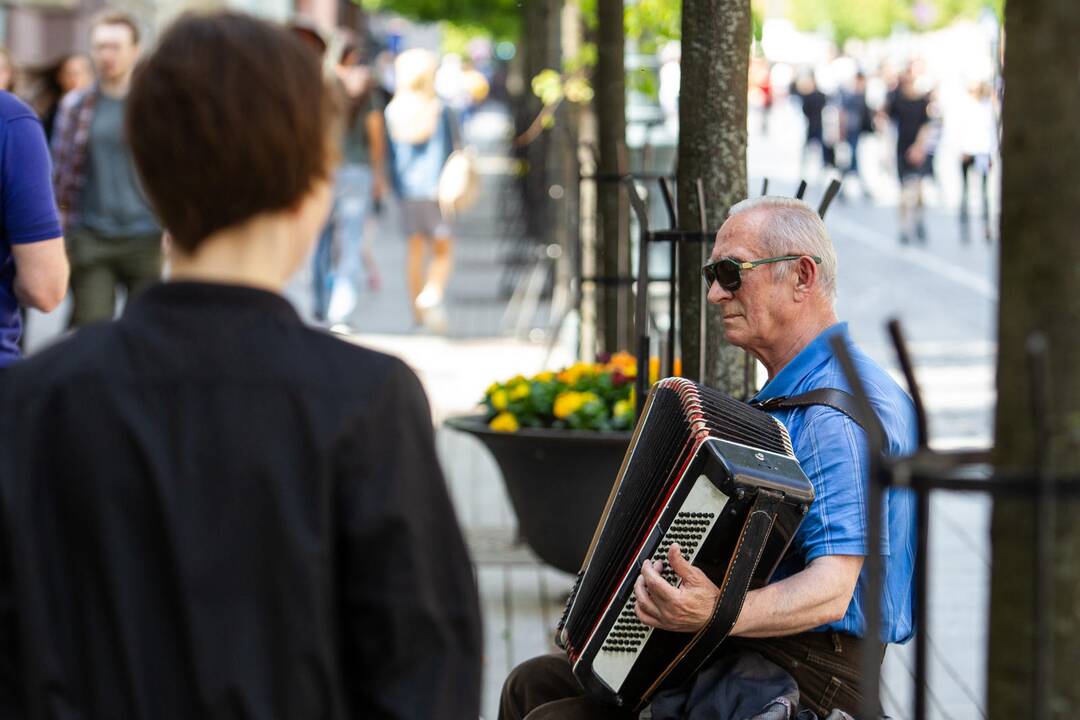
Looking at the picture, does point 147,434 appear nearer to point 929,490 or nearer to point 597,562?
point 929,490

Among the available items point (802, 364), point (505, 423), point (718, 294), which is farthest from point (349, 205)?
point (802, 364)

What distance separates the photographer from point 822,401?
3.07 metres

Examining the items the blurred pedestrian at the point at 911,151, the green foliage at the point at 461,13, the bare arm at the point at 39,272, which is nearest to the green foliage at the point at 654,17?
the bare arm at the point at 39,272

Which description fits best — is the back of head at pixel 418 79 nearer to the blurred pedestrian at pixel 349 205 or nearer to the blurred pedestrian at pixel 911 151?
the blurred pedestrian at pixel 349 205

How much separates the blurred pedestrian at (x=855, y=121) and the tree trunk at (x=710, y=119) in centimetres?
2251

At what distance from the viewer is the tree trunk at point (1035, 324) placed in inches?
70.3

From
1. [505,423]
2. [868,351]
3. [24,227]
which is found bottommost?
[868,351]

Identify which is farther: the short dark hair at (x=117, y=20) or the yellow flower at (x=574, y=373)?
the short dark hair at (x=117, y=20)

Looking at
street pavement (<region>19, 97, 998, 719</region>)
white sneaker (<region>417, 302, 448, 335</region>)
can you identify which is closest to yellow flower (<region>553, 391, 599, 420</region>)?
street pavement (<region>19, 97, 998, 719</region>)

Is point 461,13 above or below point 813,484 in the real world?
above

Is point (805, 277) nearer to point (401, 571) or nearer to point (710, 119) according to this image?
point (710, 119)

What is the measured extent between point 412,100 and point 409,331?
1.70m

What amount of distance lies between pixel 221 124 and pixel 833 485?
60.7 inches

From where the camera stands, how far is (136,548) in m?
1.75
